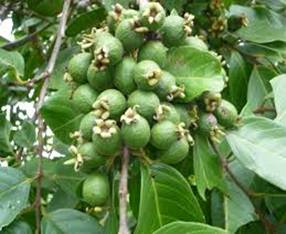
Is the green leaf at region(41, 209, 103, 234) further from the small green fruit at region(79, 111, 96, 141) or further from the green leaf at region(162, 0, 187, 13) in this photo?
the green leaf at region(162, 0, 187, 13)

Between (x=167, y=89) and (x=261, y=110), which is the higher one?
(x=167, y=89)

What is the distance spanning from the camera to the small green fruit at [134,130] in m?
1.08

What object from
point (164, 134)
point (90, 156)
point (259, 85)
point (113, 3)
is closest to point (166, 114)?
point (164, 134)

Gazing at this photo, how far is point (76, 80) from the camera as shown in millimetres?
1234

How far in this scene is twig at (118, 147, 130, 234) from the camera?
3.34 ft

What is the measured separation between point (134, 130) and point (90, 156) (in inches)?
4.3

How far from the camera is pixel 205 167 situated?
132 centimetres

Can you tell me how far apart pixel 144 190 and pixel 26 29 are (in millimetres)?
1377

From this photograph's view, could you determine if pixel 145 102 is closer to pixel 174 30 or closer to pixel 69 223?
pixel 174 30

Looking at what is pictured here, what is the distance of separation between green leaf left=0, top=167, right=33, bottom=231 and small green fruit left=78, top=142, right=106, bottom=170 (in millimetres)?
227

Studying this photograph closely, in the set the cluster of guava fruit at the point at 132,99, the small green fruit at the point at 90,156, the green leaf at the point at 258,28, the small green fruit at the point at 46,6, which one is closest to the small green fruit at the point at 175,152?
the cluster of guava fruit at the point at 132,99

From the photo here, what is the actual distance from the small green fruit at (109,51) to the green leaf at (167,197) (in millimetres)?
195

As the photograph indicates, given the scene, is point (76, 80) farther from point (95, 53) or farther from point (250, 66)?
point (250, 66)

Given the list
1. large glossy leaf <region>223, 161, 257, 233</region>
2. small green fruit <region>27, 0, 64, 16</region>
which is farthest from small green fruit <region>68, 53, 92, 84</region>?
small green fruit <region>27, 0, 64, 16</region>
